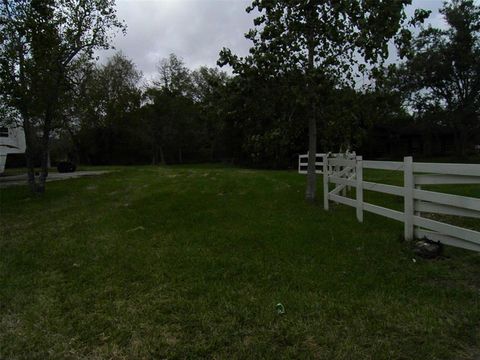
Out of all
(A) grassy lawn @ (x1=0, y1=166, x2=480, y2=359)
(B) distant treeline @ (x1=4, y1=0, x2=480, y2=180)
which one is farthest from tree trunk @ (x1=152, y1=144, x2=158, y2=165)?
(A) grassy lawn @ (x1=0, y1=166, x2=480, y2=359)

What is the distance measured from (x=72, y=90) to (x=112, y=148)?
36438 mm

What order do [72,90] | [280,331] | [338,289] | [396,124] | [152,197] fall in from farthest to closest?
[396,124]
[72,90]
[152,197]
[338,289]
[280,331]

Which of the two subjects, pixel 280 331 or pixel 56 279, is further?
pixel 56 279

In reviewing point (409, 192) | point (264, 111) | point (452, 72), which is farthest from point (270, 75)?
point (452, 72)

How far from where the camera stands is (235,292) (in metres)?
4.07

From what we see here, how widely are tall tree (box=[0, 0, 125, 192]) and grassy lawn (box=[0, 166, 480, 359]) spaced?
249 inches

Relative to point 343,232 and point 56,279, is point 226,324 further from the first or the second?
point 343,232

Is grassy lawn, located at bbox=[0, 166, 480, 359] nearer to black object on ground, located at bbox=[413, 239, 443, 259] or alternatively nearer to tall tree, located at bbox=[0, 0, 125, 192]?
black object on ground, located at bbox=[413, 239, 443, 259]

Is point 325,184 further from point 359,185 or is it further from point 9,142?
point 9,142

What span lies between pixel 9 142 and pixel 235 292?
2551 cm

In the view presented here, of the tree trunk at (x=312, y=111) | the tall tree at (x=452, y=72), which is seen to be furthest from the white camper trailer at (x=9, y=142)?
the tall tree at (x=452, y=72)

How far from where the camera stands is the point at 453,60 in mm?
34500

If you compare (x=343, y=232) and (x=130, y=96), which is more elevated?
(x=130, y=96)

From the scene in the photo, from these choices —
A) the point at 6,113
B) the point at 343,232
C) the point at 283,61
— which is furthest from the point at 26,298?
the point at 6,113
